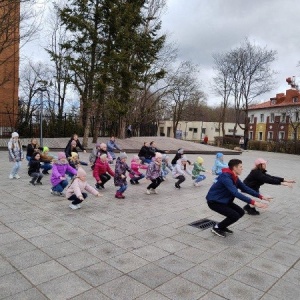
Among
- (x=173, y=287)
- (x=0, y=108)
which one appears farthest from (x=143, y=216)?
(x=0, y=108)

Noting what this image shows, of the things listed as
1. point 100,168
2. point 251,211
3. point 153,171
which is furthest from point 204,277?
point 100,168

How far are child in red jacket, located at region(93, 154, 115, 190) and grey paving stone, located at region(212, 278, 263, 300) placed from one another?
18.6 feet

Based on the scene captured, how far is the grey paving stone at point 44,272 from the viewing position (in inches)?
146

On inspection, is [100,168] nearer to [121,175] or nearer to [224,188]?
[121,175]

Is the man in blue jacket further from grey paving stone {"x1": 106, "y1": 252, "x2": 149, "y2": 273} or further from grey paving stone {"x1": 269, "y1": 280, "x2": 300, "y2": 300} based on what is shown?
grey paving stone {"x1": 106, "y1": 252, "x2": 149, "y2": 273}

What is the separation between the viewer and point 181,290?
3.62 m

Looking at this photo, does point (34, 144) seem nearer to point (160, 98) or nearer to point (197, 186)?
point (197, 186)

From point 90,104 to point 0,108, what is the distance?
12801mm

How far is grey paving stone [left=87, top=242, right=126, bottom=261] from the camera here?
447 cm

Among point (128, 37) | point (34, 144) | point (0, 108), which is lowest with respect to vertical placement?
point (34, 144)

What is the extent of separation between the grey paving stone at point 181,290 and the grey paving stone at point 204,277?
0.11m

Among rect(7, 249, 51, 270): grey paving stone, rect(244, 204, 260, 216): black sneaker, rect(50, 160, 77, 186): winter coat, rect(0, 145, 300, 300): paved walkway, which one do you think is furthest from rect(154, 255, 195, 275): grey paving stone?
rect(50, 160, 77, 186): winter coat

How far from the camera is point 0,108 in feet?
96.6

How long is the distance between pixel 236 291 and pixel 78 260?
2137mm
